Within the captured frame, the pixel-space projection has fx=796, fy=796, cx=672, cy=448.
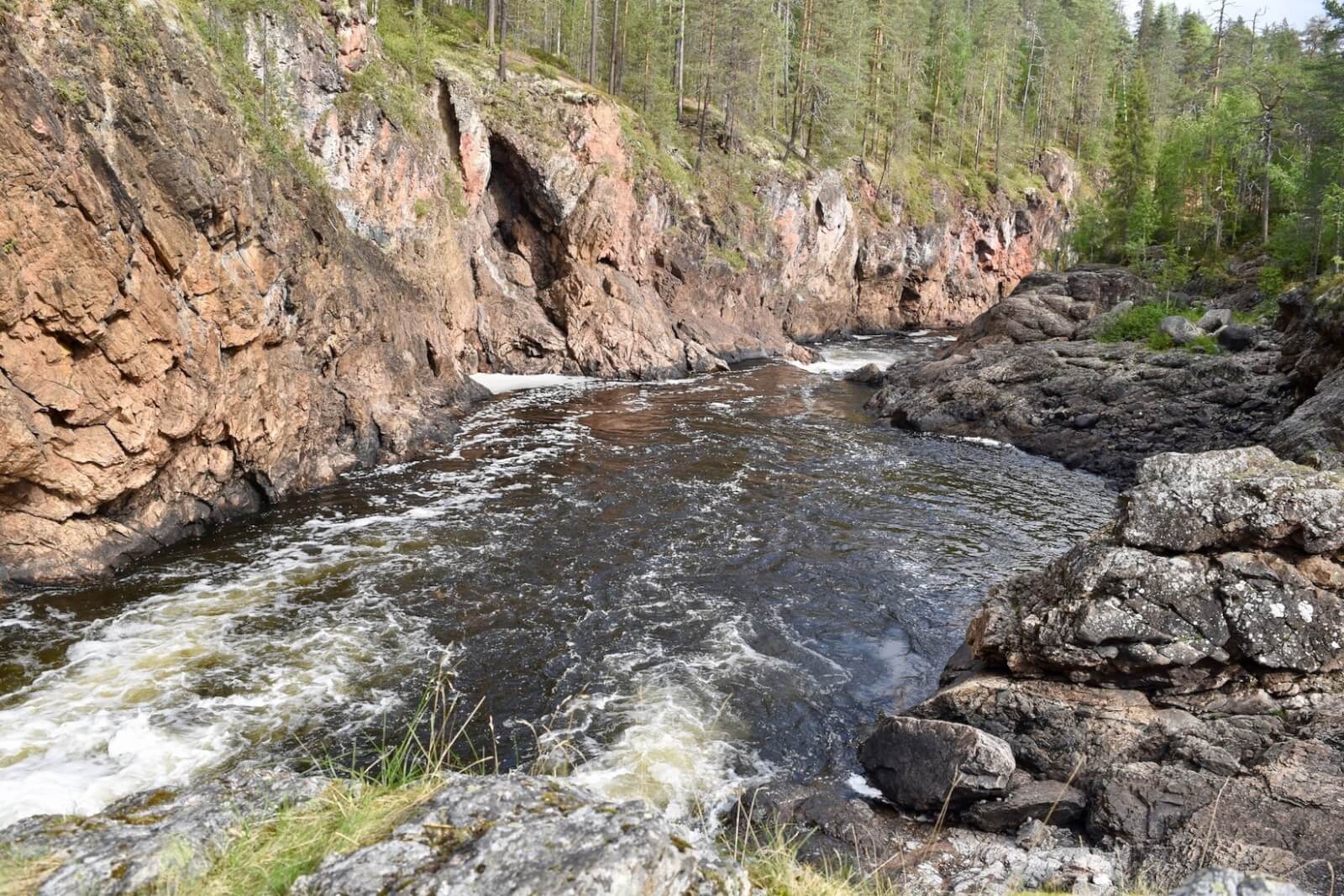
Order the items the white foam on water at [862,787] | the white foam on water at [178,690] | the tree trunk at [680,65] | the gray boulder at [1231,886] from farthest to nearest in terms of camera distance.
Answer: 1. the tree trunk at [680,65]
2. the white foam on water at [862,787]
3. the white foam on water at [178,690]
4. the gray boulder at [1231,886]

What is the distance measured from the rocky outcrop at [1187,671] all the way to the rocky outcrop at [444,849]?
518cm

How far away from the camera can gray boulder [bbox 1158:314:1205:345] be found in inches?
1041

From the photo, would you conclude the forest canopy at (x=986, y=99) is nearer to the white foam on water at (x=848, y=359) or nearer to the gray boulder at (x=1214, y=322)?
the gray boulder at (x=1214, y=322)

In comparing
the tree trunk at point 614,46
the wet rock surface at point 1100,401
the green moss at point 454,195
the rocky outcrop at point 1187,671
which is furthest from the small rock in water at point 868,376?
the rocky outcrop at point 1187,671

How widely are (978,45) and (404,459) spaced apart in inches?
2831

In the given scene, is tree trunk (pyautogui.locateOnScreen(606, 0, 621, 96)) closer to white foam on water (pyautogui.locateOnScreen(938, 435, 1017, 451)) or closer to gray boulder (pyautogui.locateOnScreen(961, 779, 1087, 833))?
white foam on water (pyautogui.locateOnScreen(938, 435, 1017, 451))

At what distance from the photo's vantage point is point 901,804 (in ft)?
24.9

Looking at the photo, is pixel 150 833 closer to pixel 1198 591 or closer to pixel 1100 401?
pixel 1198 591

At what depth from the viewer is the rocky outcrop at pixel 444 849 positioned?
2.91 metres

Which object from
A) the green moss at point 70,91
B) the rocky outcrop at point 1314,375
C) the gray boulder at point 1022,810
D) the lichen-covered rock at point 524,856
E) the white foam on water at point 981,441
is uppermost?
the green moss at point 70,91

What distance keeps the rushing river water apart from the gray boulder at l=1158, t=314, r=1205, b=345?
10246 millimetres

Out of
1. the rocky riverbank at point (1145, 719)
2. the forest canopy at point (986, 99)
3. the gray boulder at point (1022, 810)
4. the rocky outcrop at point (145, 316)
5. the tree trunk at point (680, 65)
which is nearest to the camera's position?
the rocky riverbank at point (1145, 719)

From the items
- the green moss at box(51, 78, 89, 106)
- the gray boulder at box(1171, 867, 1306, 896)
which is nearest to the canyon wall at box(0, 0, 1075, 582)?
the green moss at box(51, 78, 89, 106)

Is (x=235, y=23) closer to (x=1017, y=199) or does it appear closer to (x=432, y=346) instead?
(x=432, y=346)
